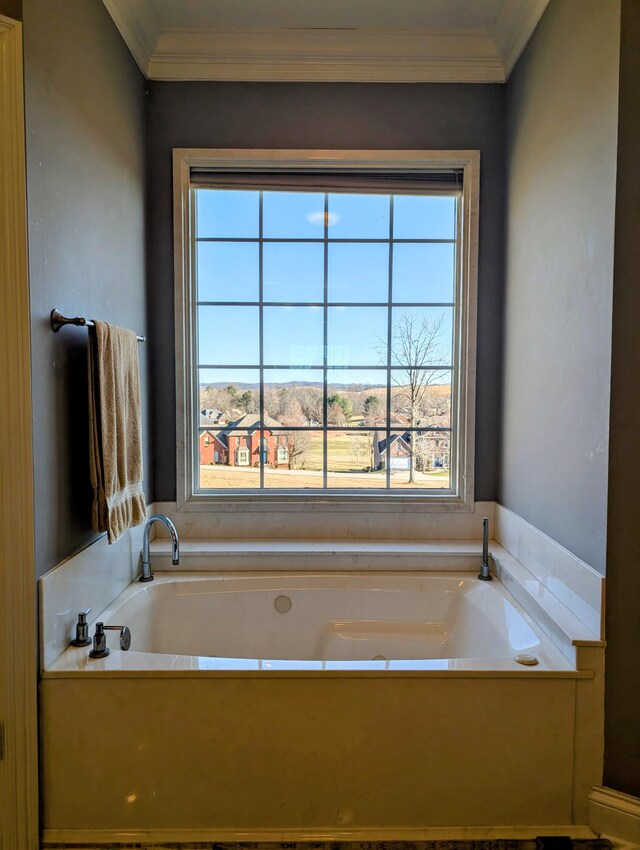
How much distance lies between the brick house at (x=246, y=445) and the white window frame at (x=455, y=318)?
10 cm

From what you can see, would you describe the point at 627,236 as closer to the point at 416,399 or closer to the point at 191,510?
the point at 416,399

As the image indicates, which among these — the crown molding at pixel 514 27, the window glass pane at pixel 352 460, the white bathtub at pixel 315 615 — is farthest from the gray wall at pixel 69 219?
the crown molding at pixel 514 27

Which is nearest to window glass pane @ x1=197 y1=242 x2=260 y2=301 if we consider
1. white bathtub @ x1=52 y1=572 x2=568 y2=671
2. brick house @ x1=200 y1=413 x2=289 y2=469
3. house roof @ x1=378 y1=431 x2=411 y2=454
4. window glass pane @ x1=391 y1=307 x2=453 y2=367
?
brick house @ x1=200 y1=413 x2=289 y2=469

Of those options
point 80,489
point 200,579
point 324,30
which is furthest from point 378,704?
point 324,30

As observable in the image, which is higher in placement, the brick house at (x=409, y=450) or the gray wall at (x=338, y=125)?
the gray wall at (x=338, y=125)

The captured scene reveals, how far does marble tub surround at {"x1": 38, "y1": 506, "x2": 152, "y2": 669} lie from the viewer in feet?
5.06

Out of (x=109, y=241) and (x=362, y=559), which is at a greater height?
(x=109, y=241)

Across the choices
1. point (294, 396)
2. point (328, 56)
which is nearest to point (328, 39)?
point (328, 56)

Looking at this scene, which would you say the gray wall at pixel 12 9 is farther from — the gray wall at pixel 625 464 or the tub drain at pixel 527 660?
the tub drain at pixel 527 660

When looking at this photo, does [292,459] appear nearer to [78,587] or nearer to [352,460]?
[352,460]

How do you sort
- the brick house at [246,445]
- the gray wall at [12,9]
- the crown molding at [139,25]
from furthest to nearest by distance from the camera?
1. the brick house at [246,445]
2. the crown molding at [139,25]
3. the gray wall at [12,9]

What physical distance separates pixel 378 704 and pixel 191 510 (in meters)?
1.25

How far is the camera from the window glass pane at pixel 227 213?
2504mm

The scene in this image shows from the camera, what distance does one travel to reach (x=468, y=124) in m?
2.39
